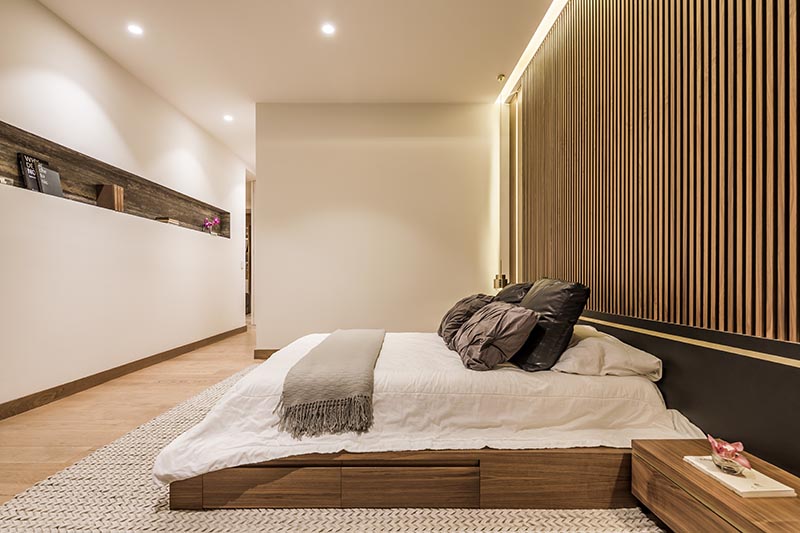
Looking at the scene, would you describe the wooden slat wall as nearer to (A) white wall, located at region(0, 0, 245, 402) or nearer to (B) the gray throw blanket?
(B) the gray throw blanket

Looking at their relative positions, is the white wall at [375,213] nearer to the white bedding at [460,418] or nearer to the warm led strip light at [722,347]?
the warm led strip light at [722,347]

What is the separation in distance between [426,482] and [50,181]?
11.5 ft

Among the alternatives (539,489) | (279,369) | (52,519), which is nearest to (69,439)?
(52,519)

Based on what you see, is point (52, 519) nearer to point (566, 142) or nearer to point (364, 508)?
point (364, 508)

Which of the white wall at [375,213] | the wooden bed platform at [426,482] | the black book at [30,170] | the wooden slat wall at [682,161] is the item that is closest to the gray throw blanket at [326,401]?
the wooden bed platform at [426,482]

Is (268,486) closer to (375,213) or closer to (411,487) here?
(411,487)

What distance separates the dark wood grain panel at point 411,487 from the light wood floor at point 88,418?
1530 millimetres

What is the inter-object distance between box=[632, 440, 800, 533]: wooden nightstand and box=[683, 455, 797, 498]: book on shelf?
0.05ft

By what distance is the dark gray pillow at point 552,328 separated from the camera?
6.64 feet

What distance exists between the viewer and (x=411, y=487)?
1760mm

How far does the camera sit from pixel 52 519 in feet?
5.60

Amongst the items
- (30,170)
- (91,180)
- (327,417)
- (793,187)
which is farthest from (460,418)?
(91,180)

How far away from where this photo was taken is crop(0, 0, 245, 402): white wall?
2.96 meters

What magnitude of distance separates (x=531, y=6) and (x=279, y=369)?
121 inches
